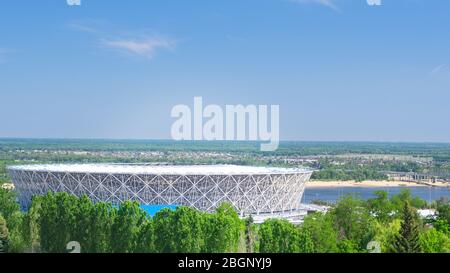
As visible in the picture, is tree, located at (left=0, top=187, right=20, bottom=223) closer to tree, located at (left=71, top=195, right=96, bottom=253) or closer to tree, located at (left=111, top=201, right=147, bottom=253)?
tree, located at (left=71, top=195, right=96, bottom=253)

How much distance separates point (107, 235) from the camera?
17062 mm

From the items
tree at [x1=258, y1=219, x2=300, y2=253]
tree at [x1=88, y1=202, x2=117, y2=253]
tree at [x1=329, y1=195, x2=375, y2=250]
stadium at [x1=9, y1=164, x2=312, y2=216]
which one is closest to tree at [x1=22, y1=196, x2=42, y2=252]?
tree at [x1=88, y1=202, x2=117, y2=253]

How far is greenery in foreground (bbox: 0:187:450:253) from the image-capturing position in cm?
1576

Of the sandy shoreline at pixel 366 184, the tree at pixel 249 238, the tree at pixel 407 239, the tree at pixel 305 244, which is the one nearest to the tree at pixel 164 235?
the tree at pixel 249 238

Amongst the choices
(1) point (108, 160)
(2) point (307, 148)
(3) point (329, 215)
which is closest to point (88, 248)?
(3) point (329, 215)

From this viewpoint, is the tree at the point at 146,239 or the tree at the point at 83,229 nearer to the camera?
the tree at the point at 146,239

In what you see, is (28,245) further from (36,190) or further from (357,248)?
(36,190)

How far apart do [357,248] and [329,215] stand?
5477 millimetres

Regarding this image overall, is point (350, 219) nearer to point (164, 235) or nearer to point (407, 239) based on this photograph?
point (407, 239)

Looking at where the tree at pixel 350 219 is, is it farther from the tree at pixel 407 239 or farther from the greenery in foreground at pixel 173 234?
the tree at pixel 407 239

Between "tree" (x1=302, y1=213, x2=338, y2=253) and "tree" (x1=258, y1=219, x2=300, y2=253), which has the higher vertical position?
"tree" (x1=258, y1=219, x2=300, y2=253)

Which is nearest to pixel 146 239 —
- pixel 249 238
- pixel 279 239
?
pixel 249 238

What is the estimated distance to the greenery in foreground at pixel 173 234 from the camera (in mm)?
15758

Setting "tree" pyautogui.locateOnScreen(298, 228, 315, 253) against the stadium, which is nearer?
"tree" pyautogui.locateOnScreen(298, 228, 315, 253)
